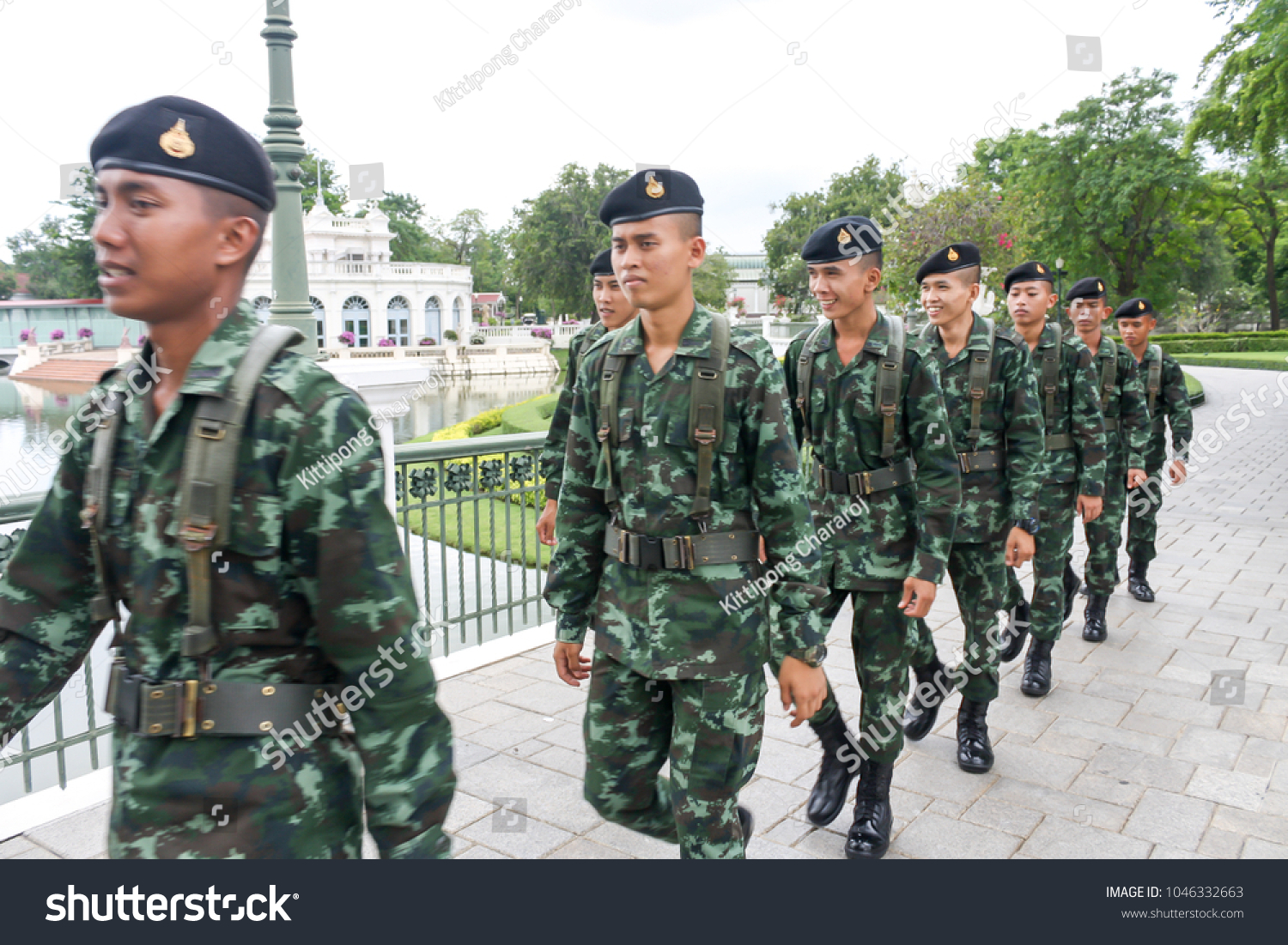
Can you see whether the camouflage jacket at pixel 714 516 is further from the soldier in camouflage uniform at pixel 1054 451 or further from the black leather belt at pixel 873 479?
the soldier in camouflage uniform at pixel 1054 451

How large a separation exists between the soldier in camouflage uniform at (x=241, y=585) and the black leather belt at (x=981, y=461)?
3.67 meters

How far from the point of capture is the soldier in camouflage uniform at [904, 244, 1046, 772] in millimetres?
4469

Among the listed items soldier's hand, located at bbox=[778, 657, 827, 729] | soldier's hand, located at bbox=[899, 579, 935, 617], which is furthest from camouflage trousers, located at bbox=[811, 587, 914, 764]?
soldier's hand, located at bbox=[778, 657, 827, 729]

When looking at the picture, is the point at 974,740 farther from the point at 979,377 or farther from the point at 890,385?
the point at 890,385

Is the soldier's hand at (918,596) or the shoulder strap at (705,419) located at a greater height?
the shoulder strap at (705,419)

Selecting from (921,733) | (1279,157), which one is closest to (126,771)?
(921,733)

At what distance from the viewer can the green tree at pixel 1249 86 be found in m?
11.9

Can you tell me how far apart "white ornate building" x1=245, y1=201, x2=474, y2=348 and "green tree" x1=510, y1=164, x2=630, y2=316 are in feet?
40.0

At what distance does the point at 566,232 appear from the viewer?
50.7 metres

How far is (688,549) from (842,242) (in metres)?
1.61

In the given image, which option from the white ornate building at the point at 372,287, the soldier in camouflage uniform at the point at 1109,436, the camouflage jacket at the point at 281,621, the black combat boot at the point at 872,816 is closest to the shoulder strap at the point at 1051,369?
the soldier in camouflage uniform at the point at 1109,436
